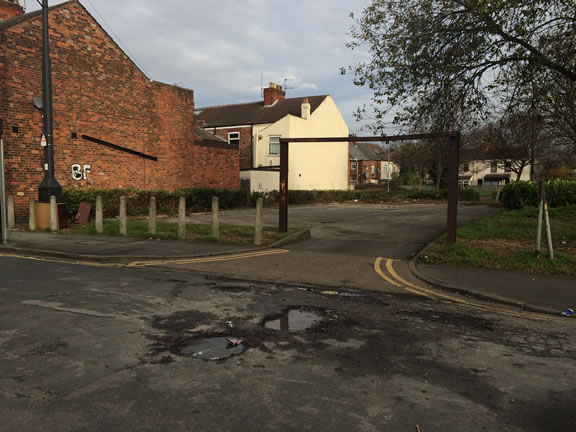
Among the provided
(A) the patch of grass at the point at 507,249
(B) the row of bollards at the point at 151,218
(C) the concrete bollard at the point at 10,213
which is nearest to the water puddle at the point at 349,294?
(A) the patch of grass at the point at 507,249

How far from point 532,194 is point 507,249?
46.0ft

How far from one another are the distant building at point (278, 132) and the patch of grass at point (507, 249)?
73.4 feet

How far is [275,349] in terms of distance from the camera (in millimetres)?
4344

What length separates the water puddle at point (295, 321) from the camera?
507cm

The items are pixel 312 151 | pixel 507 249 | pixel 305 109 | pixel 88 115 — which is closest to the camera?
pixel 507 249

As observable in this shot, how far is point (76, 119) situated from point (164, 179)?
18.1 ft

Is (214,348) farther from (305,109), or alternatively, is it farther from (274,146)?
(305,109)

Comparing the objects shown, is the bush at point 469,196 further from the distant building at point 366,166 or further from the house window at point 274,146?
the distant building at point 366,166

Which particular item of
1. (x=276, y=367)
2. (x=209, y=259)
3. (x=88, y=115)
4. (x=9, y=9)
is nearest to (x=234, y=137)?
(x=9, y=9)

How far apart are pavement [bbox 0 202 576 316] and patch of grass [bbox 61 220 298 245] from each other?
0.48 meters

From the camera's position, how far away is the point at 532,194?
22000 mm

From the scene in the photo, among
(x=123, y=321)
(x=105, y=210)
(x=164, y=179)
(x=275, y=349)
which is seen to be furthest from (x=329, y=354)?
(x=164, y=179)

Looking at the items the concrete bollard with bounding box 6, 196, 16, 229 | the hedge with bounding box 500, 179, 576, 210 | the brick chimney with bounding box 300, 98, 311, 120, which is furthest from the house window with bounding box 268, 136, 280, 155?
the concrete bollard with bounding box 6, 196, 16, 229

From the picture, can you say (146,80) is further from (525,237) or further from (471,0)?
(525,237)
